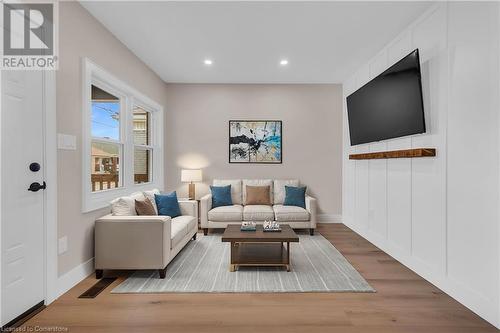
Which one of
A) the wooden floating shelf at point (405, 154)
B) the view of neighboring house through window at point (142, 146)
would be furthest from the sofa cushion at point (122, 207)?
the wooden floating shelf at point (405, 154)

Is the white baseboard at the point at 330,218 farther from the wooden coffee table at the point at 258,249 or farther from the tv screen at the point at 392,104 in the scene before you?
the wooden coffee table at the point at 258,249

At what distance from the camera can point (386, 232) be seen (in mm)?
3570

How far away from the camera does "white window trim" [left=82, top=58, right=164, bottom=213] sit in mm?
2725

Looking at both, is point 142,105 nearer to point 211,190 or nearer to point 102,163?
point 102,163

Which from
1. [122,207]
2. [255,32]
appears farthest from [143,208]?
[255,32]

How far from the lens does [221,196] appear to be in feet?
15.9

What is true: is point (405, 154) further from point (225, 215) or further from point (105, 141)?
point (105, 141)

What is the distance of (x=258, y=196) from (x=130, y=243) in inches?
102

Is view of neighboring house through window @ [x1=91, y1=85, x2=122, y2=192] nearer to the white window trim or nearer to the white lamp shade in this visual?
the white window trim

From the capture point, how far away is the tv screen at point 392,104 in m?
2.74

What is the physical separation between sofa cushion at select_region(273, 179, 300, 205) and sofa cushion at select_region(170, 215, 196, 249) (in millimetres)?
1708

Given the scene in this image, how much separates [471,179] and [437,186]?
421 mm

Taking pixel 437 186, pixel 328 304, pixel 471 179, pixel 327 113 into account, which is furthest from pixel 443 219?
pixel 327 113

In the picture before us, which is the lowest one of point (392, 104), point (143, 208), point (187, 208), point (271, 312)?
point (271, 312)
